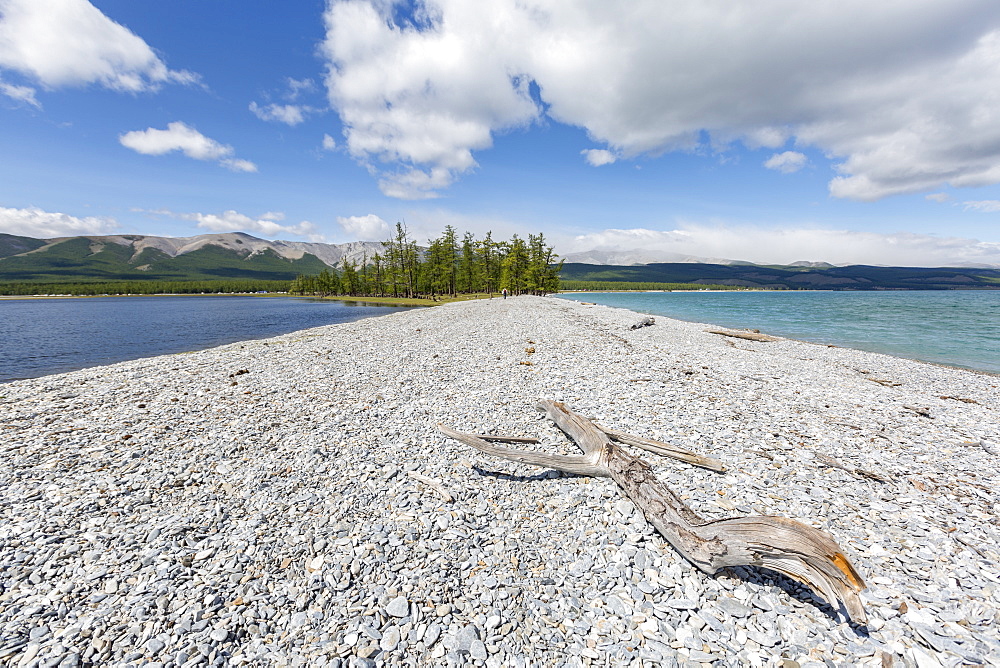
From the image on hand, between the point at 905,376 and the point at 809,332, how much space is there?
2357 centimetres

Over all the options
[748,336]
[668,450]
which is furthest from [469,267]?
[668,450]

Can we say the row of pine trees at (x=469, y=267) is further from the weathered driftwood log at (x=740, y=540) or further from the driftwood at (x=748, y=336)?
the weathered driftwood log at (x=740, y=540)

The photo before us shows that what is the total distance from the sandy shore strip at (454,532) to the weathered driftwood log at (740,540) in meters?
0.33

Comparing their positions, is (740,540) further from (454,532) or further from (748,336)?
(748,336)

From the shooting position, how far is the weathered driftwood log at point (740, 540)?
4.84 m

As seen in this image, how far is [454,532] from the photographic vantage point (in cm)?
677

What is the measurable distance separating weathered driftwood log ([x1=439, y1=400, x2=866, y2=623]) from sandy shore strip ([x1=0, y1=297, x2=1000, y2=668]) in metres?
0.33

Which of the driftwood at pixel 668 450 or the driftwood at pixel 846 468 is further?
the driftwood at pixel 668 450

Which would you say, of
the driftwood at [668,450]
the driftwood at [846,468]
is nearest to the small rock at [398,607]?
the driftwood at [668,450]

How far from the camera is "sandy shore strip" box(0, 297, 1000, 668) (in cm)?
471

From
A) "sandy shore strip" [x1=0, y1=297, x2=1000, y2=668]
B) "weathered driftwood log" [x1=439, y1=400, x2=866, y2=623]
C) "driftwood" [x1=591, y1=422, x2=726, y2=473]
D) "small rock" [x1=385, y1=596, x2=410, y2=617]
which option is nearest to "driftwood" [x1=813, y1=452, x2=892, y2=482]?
"sandy shore strip" [x1=0, y1=297, x2=1000, y2=668]

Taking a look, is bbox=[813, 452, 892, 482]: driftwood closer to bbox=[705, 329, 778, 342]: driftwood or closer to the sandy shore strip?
the sandy shore strip

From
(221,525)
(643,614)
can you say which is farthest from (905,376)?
(221,525)

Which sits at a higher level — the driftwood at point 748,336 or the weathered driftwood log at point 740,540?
the weathered driftwood log at point 740,540
